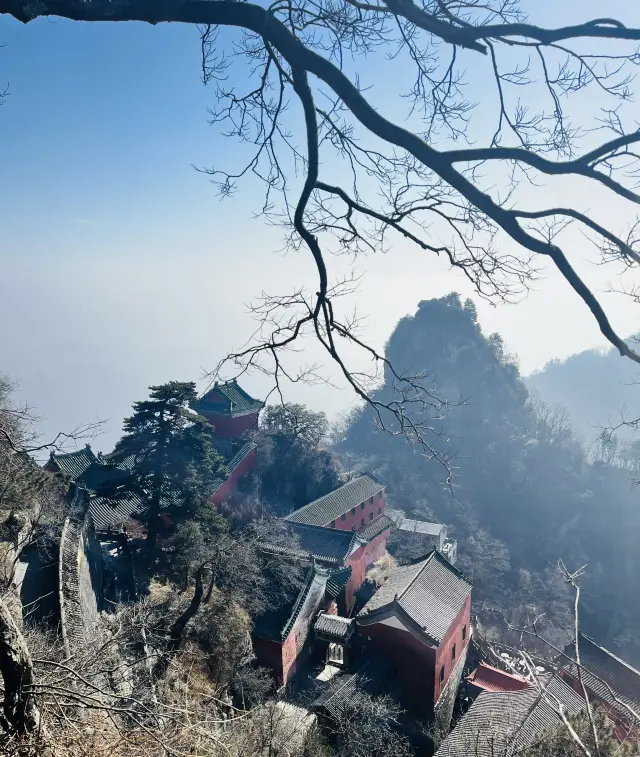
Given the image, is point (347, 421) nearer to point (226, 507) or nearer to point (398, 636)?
→ point (226, 507)

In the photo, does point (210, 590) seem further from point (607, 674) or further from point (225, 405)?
point (607, 674)

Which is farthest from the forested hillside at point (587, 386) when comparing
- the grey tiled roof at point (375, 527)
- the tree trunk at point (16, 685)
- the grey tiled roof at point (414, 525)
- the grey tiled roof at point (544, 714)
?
the tree trunk at point (16, 685)

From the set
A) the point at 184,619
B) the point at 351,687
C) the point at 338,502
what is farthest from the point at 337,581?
the point at 184,619

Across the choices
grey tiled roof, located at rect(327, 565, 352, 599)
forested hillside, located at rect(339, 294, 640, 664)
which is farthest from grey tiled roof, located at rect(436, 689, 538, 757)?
forested hillside, located at rect(339, 294, 640, 664)

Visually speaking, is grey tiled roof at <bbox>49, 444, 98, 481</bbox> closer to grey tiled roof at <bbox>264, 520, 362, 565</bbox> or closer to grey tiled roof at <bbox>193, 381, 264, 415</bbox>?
grey tiled roof at <bbox>193, 381, 264, 415</bbox>

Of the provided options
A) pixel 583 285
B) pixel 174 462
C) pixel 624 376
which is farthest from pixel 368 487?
pixel 624 376

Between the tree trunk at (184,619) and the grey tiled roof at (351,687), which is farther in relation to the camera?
the grey tiled roof at (351,687)

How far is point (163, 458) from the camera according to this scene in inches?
383

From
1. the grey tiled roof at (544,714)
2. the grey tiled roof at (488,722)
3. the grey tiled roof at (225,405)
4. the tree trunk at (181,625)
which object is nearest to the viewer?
the grey tiled roof at (544,714)

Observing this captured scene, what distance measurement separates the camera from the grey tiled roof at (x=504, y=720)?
7257 mm

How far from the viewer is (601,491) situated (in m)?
25.7

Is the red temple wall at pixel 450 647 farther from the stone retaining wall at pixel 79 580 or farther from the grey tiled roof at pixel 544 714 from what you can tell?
the stone retaining wall at pixel 79 580

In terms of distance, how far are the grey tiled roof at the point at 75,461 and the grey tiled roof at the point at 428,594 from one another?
9447mm

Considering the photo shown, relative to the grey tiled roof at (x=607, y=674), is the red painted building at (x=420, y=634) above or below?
above
